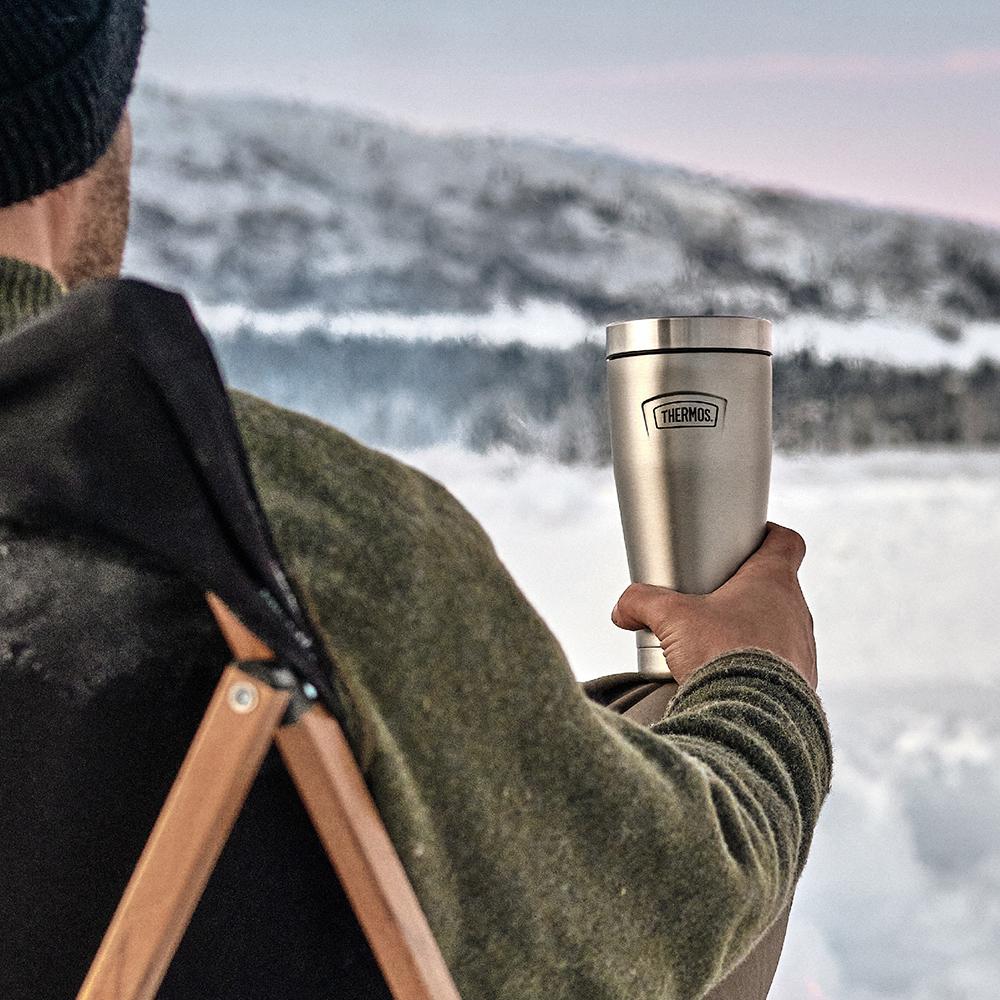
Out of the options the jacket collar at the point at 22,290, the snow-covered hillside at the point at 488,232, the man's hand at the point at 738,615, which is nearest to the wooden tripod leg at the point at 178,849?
the jacket collar at the point at 22,290

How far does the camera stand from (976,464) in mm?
3936

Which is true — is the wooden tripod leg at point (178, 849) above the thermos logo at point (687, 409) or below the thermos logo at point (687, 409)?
below

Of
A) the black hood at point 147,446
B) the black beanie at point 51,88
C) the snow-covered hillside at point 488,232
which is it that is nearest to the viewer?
the black hood at point 147,446

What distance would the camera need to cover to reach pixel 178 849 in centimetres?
40

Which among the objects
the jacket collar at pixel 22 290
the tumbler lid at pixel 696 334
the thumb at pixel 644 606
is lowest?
the thumb at pixel 644 606

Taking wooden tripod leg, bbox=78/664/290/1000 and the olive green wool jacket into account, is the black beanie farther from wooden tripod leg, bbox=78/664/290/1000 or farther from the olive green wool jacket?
wooden tripod leg, bbox=78/664/290/1000

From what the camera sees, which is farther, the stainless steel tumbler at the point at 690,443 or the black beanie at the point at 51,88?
the stainless steel tumbler at the point at 690,443

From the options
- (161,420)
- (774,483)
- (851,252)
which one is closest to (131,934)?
(161,420)

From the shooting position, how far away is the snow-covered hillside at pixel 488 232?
3.33 meters

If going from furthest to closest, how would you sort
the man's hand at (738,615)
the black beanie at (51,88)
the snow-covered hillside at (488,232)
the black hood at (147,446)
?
the snow-covered hillside at (488,232), the man's hand at (738,615), the black beanie at (51,88), the black hood at (147,446)

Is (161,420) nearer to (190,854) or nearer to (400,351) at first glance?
(190,854)

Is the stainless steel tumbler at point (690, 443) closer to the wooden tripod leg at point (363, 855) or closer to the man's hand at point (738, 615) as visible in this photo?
the man's hand at point (738, 615)

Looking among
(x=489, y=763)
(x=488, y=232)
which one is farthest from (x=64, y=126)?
(x=488, y=232)

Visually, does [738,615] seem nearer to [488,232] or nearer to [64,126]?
[64,126]
